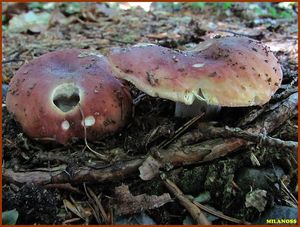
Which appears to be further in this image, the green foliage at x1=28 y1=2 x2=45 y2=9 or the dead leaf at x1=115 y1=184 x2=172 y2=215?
the green foliage at x1=28 y1=2 x2=45 y2=9

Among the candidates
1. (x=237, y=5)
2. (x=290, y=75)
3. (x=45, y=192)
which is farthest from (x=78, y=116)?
(x=237, y=5)

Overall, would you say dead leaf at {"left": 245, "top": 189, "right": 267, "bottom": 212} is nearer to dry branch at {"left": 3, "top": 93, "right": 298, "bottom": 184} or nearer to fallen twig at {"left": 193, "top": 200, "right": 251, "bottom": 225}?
fallen twig at {"left": 193, "top": 200, "right": 251, "bottom": 225}

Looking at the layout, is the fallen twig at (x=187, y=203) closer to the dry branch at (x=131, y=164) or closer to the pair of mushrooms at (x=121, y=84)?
the dry branch at (x=131, y=164)

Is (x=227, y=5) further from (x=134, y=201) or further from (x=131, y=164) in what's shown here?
(x=134, y=201)

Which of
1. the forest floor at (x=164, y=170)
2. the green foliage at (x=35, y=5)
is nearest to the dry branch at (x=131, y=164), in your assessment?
the forest floor at (x=164, y=170)

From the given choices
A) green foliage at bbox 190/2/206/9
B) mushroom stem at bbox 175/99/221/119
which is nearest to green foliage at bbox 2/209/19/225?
mushroom stem at bbox 175/99/221/119

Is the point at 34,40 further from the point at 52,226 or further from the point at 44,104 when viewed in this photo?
the point at 52,226

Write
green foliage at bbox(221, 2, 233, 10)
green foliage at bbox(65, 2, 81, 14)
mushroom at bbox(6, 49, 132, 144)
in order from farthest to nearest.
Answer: green foliage at bbox(221, 2, 233, 10) < green foliage at bbox(65, 2, 81, 14) < mushroom at bbox(6, 49, 132, 144)
